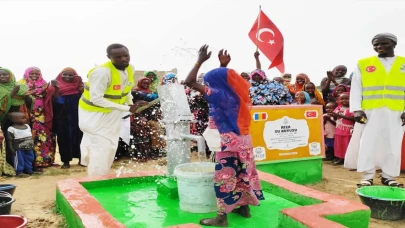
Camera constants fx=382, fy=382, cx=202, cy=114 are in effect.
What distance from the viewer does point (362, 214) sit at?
119 inches

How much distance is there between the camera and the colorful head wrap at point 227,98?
3.02m

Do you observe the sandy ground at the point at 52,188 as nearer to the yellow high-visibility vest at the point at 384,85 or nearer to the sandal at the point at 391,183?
the sandal at the point at 391,183

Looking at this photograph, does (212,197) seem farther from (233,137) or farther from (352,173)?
(352,173)

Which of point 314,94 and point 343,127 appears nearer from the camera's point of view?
point 343,127

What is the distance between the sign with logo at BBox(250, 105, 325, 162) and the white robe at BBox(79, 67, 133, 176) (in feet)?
5.76

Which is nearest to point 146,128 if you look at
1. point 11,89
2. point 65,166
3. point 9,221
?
point 65,166

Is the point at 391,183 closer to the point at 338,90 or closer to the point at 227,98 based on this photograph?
the point at 338,90

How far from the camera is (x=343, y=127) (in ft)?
21.7

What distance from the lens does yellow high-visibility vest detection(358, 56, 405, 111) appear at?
4.58 meters

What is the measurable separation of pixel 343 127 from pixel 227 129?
4.23 metres

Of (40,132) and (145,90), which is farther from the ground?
(145,90)

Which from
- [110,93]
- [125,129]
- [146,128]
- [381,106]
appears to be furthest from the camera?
[146,128]

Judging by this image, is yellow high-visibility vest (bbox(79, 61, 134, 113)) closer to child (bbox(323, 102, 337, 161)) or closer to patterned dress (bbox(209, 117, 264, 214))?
patterned dress (bbox(209, 117, 264, 214))

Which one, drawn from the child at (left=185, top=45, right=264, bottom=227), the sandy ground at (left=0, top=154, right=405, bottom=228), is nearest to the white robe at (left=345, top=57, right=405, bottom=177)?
the sandy ground at (left=0, top=154, right=405, bottom=228)
